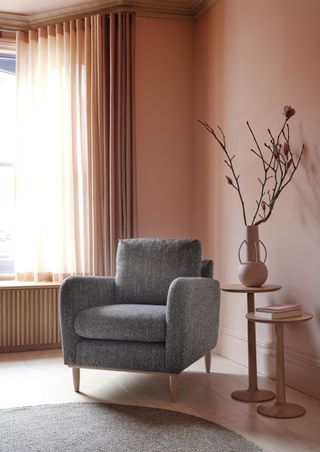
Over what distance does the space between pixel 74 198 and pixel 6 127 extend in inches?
35.7

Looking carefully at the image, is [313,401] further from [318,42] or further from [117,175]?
[117,175]

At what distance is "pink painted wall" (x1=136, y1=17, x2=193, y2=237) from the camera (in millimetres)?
4867

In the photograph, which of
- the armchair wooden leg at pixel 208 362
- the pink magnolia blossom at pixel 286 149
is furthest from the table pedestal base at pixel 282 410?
the pink magnolia blossom at pixel 286 149

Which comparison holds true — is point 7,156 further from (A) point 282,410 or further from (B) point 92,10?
(A) point 282,410

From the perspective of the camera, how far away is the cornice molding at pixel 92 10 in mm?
4742

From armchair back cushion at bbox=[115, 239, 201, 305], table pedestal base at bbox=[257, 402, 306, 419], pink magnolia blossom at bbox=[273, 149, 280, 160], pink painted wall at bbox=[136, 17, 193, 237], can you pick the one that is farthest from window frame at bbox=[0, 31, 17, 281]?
table pedestal base at bbox=[257, 402, 306, 419]

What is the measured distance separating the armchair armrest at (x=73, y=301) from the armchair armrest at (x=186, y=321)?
568mm

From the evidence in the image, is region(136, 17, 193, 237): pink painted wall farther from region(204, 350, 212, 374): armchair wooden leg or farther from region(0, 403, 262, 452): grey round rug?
region(0, 403, 262, 452): grey round rug

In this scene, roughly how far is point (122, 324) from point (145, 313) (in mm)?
136

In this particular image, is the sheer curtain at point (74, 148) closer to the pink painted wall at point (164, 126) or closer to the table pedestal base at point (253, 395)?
the pink painted wall at point (164, 126)

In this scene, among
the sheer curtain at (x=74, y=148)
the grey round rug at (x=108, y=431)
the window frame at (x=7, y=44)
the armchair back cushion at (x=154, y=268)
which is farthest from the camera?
the window frame at (x=7, y=44)

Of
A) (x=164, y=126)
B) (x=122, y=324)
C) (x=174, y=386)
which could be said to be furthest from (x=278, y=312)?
(x=164, y=126)

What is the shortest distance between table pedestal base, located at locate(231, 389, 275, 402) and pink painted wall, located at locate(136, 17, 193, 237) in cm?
190

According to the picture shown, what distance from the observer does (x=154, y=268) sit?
3719mm
